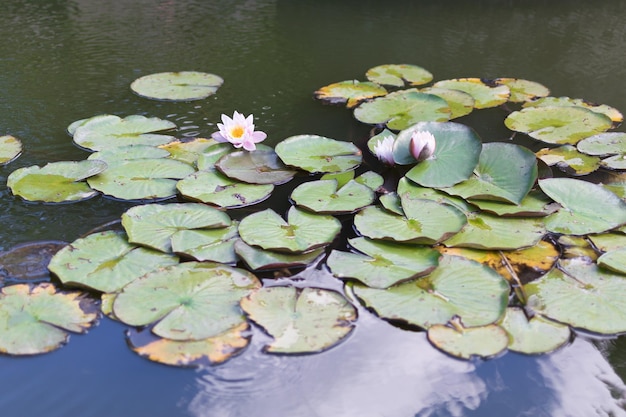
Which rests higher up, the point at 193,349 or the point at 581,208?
the point at 581,208

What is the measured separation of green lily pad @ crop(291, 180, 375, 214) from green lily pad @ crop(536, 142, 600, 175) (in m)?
0.82

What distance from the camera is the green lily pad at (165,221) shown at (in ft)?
5.49

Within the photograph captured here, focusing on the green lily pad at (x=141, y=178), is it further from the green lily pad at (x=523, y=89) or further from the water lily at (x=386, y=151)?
the green lily pad at (x=523, y=89)

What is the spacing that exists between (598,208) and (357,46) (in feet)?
7.60

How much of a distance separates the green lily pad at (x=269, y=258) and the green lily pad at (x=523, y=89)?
1.73 meters

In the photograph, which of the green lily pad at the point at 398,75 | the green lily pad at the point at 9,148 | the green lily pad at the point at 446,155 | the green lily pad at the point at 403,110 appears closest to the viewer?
the green lily pad at the point at 446,155

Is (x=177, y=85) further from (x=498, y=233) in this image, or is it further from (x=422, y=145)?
(x=498, y=233)

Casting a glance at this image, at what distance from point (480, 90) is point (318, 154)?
1.17 meters

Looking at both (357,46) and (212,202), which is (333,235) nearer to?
(212,202)

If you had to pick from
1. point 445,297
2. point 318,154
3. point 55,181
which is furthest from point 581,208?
point 55,181

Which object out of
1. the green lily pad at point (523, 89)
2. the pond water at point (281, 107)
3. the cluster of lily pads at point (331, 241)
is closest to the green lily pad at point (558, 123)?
the cluster of lily pads at point (331, 241)

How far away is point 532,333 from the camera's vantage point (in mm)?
1407

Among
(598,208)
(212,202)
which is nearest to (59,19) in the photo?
(212,202)

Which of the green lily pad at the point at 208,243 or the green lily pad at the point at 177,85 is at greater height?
the green lily pad at the point at 208,243
